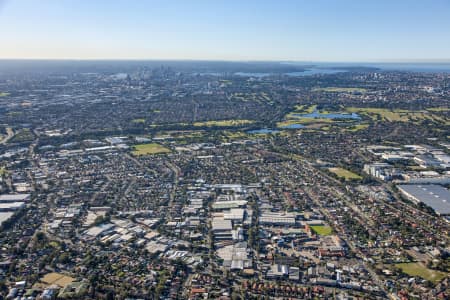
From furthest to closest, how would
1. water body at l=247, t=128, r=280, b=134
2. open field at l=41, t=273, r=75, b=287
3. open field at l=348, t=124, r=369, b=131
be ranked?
1. open field at l=348, t=124, r=369, b=131
2. water body at l=247, t=128, r=280, b=134
3. open field at l=41, t=273, r=75, b=287

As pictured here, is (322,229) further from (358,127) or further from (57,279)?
(358,127)

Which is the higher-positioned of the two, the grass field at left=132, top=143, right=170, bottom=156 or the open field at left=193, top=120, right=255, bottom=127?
the open field at left=193, top=120, right=255, bottom=127

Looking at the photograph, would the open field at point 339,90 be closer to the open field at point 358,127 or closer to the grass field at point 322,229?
the open field at point 358,127

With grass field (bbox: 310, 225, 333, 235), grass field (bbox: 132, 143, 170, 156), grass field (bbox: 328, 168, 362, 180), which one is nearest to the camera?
grass field (bbox: 310, 225, 333, 235)

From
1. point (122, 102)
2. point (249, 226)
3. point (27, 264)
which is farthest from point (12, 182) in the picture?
point (122, 102)

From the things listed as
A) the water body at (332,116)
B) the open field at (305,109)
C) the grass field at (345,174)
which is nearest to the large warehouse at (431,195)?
the grass field at (345,174)

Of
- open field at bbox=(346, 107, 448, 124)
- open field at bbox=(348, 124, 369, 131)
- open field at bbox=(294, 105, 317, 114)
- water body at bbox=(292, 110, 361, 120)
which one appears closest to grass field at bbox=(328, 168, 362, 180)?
open field at bbox=(348, 124, 369, 131)

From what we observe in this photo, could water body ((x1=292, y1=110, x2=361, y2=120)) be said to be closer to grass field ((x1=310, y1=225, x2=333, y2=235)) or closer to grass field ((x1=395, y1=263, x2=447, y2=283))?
grass field ((x1=310, y1=225, x2=333, y2=235))
